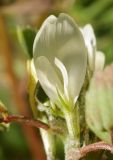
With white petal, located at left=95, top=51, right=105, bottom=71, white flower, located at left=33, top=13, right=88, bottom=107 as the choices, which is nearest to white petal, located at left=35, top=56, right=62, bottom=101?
white flower, located at left=33, top=13, right=88, bottom=107

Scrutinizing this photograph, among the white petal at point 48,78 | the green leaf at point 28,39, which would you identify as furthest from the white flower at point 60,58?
the green leaf at point 28,39

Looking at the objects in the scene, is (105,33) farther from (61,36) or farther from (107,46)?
(61,36)

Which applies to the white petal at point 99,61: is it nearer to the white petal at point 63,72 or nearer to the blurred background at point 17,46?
the white petal at point 63,72

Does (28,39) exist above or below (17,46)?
above

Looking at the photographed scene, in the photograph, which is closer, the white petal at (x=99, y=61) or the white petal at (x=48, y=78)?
the white petal at (x=48, y=78)

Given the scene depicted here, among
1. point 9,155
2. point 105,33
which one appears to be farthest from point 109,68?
point 105,33

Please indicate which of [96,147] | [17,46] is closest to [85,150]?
[96,147]

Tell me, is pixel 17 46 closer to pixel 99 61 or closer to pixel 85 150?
pixel 99 61
